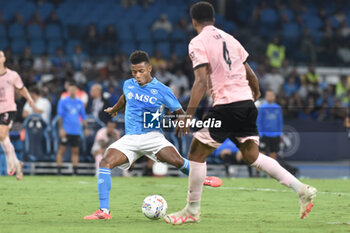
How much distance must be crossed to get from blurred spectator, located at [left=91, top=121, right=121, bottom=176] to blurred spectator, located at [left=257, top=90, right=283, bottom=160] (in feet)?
12.1

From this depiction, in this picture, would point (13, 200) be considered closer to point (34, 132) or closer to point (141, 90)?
point (141, 90)

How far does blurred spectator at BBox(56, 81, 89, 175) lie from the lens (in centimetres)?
1773

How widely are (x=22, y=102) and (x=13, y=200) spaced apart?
842 centimetres

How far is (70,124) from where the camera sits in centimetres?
1794

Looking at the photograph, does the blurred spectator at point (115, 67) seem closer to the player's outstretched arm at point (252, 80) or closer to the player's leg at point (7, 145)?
the player's leg at point (7, 145)

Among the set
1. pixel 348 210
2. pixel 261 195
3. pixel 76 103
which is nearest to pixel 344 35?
pixel 76 103

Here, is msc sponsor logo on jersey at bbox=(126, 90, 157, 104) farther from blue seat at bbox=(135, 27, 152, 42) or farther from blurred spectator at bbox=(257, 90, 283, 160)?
blue seat at bbox=(135, 27, 152, 42)

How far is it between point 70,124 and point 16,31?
24.3ft

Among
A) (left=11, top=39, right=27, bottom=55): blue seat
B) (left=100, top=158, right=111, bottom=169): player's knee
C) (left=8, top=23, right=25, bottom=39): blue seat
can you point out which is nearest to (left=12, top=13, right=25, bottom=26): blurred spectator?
(left=8, top=23, right=25, bottom=39): blue seat

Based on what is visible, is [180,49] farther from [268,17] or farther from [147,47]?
[268,17]

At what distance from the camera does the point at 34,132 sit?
1808 centimetres

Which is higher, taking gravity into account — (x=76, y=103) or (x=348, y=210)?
(x=76, y=103)

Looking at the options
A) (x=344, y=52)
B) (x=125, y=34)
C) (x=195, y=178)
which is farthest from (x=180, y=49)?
(x=195, y=178)

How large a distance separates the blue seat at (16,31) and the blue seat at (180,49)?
5350 millimetres
